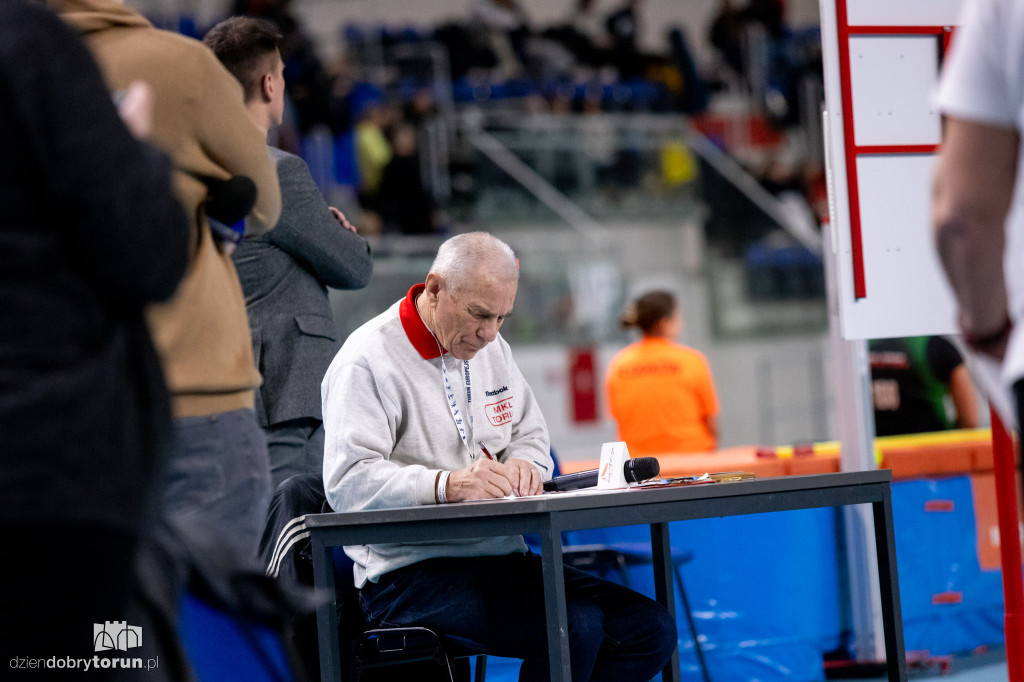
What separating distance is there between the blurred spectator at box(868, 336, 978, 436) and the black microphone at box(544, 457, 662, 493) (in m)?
2.88

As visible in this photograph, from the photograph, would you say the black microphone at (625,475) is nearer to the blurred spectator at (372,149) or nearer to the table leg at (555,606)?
the table leg at (555,606)

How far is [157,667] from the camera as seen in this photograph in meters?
1.57

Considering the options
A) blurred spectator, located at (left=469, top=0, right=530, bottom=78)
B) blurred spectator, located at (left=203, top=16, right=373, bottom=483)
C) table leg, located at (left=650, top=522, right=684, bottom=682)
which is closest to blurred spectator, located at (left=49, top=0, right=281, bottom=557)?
blurred spectator, located at (left=203, top=16, right=373, bottom=483)

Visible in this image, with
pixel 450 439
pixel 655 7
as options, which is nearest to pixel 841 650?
pixel 450 439

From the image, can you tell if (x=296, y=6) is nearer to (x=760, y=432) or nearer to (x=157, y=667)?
(x=760, y=432)

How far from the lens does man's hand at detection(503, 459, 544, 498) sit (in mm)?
2484

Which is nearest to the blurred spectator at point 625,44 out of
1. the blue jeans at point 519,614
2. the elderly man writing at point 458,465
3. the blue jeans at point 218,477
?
the elderly man writing at point 458,465

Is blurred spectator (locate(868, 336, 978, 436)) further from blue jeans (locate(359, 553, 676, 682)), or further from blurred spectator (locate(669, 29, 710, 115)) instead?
blurred spectator (locate(669, 29, 710, 115))

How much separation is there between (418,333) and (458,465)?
12.8 inches

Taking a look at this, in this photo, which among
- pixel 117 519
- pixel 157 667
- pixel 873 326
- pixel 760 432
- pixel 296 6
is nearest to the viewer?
pixel 117 519

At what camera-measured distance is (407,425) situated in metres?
2.60

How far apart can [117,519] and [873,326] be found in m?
2.24

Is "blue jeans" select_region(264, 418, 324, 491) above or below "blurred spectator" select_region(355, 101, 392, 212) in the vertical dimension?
below

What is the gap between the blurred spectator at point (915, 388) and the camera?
511cm
